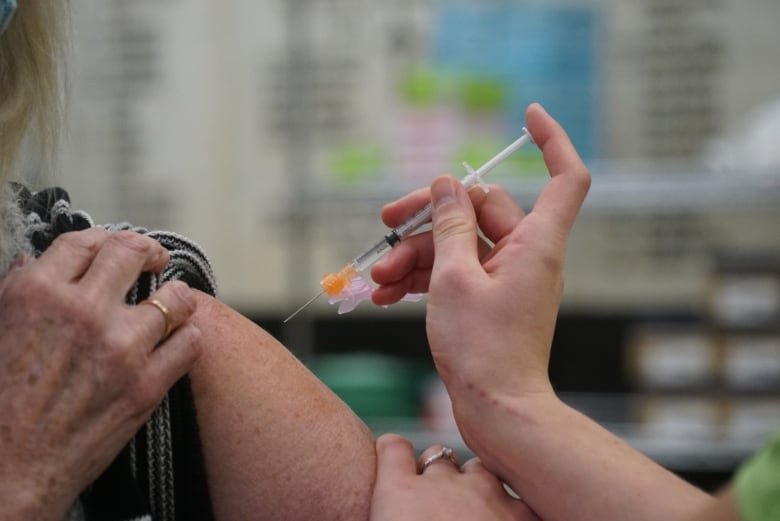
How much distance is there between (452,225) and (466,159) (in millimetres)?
1898

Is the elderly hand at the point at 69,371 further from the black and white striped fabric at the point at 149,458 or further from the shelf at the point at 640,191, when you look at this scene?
the shelf at the point at 640,191

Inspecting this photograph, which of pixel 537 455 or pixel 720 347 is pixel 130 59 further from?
pixel 537 455

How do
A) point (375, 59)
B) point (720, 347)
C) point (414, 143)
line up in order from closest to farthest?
point (720, 347)
point (414, 143)
point (375, 59)

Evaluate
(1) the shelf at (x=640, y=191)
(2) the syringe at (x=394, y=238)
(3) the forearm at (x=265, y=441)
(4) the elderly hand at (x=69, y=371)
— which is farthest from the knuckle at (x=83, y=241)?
(1) the shelf at (x=640, y=191)

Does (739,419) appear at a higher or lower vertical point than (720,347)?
lower

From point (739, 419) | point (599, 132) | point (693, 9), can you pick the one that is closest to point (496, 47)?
point (599, 132)

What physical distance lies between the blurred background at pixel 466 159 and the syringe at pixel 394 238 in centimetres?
159

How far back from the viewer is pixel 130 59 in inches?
148

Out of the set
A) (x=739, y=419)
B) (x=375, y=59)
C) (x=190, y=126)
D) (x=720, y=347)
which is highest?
(x=375, y=59)

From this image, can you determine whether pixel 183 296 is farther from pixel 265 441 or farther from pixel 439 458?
pixel 439 458

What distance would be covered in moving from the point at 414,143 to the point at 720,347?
3.34 ft

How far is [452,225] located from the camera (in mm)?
1022

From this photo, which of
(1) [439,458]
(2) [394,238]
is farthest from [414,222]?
(1) [439,458]

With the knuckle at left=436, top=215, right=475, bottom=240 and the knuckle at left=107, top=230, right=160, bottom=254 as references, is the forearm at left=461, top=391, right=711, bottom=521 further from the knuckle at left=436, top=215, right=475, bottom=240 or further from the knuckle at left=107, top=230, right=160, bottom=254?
the knuckle at left=107, top=230, right=160, bottom=254
